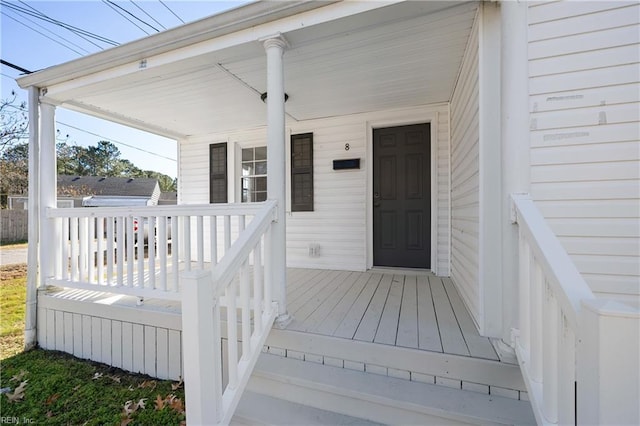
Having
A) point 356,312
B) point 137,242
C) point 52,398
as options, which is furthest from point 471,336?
point 52,398

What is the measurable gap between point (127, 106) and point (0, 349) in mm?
3040

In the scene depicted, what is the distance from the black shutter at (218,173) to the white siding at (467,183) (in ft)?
11.7

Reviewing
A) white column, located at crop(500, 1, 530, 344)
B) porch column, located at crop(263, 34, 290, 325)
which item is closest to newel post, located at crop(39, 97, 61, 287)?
Answer: porch column, located at crop(263, 34, 290, 325)

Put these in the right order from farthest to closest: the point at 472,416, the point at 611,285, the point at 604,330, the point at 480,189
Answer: the point at 480,189, the point at 611,285, the point at 472,416, the point at 604,330

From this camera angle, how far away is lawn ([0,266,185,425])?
197cm

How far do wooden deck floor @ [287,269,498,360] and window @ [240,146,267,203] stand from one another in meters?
1.84

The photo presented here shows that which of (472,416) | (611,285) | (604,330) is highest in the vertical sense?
(604,330)

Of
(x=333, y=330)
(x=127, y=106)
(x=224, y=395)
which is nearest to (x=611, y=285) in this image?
(x=333, y=330)

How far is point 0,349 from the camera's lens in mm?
2928

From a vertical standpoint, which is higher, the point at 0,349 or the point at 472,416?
the point at 472,416

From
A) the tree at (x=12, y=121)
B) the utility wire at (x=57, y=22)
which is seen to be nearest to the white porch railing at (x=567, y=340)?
the utility wire at (x=57, y=22)

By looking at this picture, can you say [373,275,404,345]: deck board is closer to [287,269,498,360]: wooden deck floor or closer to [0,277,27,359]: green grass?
[287,269,498,360]: wooden deck floor

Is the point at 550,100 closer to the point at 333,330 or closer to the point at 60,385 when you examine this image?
the point at 333,330

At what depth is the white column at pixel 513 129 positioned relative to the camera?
1.65 m
